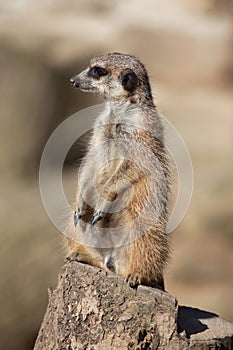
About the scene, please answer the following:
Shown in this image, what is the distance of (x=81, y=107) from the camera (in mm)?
5051

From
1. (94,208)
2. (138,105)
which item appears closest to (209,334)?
(94,208)

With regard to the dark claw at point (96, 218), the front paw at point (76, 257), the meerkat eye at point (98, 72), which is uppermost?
the meerkat eye at point (98, 72)

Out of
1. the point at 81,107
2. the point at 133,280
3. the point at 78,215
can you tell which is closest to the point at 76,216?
the point at 78,215

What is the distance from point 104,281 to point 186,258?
9.02ft

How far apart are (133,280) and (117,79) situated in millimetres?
574

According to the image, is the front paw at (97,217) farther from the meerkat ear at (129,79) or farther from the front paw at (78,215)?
the meerkat ear at (129,79)

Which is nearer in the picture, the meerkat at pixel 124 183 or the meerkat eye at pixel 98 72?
the meerkat at pixel 124 183

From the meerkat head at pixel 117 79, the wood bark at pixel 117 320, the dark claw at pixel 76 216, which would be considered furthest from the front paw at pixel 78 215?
the meerkat head at pixel 117 79

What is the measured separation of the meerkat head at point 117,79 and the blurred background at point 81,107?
98 cm

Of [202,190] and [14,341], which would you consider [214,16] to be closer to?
[202,190]

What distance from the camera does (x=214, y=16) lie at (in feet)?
22.8

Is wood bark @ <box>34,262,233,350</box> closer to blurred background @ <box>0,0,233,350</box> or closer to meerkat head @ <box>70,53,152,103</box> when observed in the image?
meerkat head @ <box>70,53,152,103</box>

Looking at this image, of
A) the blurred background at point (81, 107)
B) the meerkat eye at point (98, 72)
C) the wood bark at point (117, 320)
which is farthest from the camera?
the blurred background at point (81, 107)

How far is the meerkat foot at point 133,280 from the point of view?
221cm
